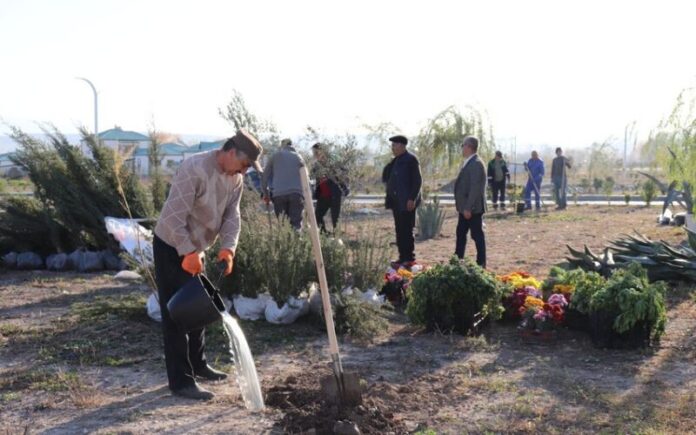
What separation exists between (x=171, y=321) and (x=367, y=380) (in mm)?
1378

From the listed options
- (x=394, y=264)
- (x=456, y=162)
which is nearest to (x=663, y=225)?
(x=456, y=162)

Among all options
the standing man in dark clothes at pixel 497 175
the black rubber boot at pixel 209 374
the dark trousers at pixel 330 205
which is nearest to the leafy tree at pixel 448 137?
the standing man in dark clothes at pixel 497 175

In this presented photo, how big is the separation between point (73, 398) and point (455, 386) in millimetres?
2449

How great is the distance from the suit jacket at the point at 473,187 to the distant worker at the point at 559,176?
13759 millimetres

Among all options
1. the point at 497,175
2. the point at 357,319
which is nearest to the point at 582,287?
the point at 357,319

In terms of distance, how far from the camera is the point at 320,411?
4.78 meters

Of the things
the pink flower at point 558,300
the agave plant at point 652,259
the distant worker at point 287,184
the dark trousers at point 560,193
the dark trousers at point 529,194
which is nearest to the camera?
the pink flower at point 558,300

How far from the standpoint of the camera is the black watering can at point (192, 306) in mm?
4953

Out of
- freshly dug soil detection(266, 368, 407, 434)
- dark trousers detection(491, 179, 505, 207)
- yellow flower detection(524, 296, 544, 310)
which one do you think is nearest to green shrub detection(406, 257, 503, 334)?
yellow flower detection(524, 296, 544, 310)

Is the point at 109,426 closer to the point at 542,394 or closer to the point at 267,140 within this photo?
the point at 542,394

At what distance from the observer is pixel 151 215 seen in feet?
36.4

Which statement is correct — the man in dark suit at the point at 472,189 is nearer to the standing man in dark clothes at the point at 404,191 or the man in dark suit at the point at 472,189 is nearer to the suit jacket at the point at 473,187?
the suit jacket at the point at 473,187

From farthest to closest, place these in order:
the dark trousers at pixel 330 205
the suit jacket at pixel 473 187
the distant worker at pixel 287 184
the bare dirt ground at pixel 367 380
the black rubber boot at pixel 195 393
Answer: the dark trousers at pixel 330 205
the distant worker at pixel 287 184
the suit jacket at pixel 473 187
the black rubber boot at pixel 195 393
the bare dirt ground at pixel 367 380

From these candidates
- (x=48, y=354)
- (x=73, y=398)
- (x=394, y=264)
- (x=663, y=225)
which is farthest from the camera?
(x=663, y=225)
